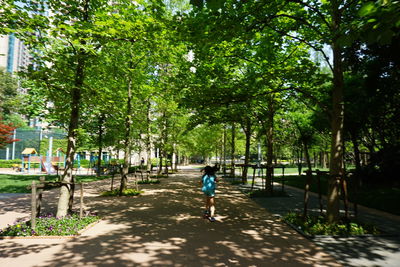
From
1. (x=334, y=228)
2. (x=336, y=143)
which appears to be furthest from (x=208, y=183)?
(x=336, y=143)

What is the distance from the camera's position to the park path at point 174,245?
4.47 meters

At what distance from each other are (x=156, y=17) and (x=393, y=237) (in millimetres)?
8369

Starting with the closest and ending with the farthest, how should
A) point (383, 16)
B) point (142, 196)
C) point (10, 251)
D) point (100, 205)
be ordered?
point (383, 16)
point (10, 251)
point (100, 205)
point (142, 196)

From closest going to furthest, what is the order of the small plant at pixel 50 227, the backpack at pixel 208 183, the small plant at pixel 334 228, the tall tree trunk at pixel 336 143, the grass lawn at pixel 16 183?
the small plant at pixel 50 227
the small plant at pixel 334 228
the tall tree trunk at pixel 336 143
the backpack at pixel 208 183
the grass lawn at pixel 16 183

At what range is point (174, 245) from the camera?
207 inches

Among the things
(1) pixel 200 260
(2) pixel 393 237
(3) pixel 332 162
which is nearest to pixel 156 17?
(1) pixel 200 260

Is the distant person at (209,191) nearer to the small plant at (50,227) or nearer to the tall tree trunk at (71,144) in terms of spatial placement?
the small plant at (50,227)

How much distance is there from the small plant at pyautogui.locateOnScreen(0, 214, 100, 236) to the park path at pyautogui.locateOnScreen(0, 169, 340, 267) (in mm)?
258

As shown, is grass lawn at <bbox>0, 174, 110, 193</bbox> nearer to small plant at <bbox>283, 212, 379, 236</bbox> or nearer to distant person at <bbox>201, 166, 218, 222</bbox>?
distant person at <bbox>201, 166, 218, 222</bbox>

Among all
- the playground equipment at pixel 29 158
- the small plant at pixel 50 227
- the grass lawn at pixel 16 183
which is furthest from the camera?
the playground equipment at pixel 29 158

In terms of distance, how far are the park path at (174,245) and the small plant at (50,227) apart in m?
0.26

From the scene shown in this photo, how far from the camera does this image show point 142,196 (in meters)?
12.0

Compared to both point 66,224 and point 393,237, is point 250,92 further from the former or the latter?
point 66,224

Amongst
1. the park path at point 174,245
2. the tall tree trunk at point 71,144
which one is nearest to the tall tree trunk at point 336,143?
the park path at point 174,245
